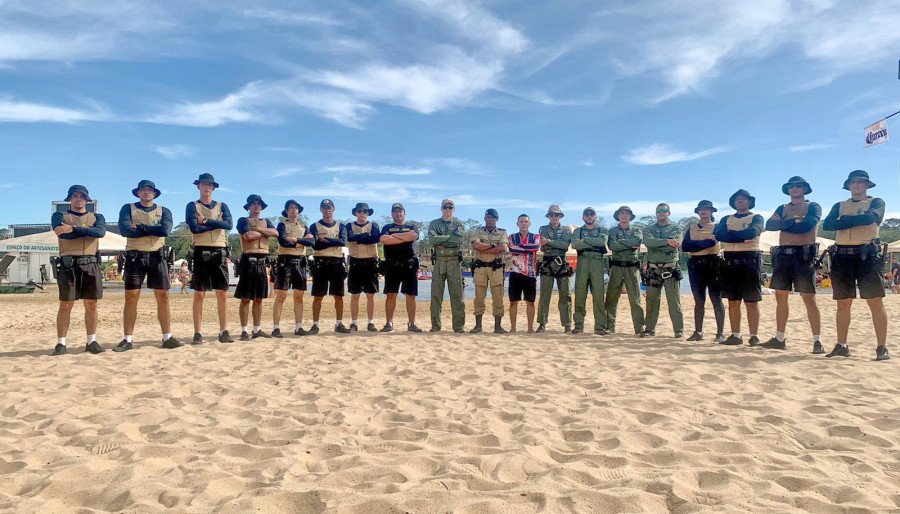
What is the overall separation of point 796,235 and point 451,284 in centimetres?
473

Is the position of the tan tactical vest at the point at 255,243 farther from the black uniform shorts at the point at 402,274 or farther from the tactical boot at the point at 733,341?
the tactical boot at the point at 733,341

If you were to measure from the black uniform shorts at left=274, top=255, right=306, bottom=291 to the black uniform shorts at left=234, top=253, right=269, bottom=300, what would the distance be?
12.3 inches

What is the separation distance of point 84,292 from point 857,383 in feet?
26.3

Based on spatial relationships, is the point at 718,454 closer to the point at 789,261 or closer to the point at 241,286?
the point at 789,261

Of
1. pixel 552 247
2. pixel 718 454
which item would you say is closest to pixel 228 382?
pixel 718 454

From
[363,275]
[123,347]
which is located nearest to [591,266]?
[363,275]

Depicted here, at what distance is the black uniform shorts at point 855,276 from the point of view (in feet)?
19.2

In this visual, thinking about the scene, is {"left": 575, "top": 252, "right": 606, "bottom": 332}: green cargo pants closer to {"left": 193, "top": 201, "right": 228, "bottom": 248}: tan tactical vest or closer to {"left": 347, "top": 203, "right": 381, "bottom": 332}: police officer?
{"left": 347, "top": 203, "right": 381, "bottom": 332}: police officer

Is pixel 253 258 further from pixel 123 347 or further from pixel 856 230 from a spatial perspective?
pixel 856 230

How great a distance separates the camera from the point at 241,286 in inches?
296

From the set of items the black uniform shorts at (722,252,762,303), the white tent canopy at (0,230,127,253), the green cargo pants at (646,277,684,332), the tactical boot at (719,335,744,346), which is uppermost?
the white tent canopy at (0,230,127,253)

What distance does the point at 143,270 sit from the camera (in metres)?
6.60

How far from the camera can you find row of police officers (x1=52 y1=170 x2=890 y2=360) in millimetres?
6211

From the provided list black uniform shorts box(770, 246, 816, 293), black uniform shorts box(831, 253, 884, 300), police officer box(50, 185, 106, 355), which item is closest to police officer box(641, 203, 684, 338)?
black uniform shorts box(770, 246, 816, 293)
